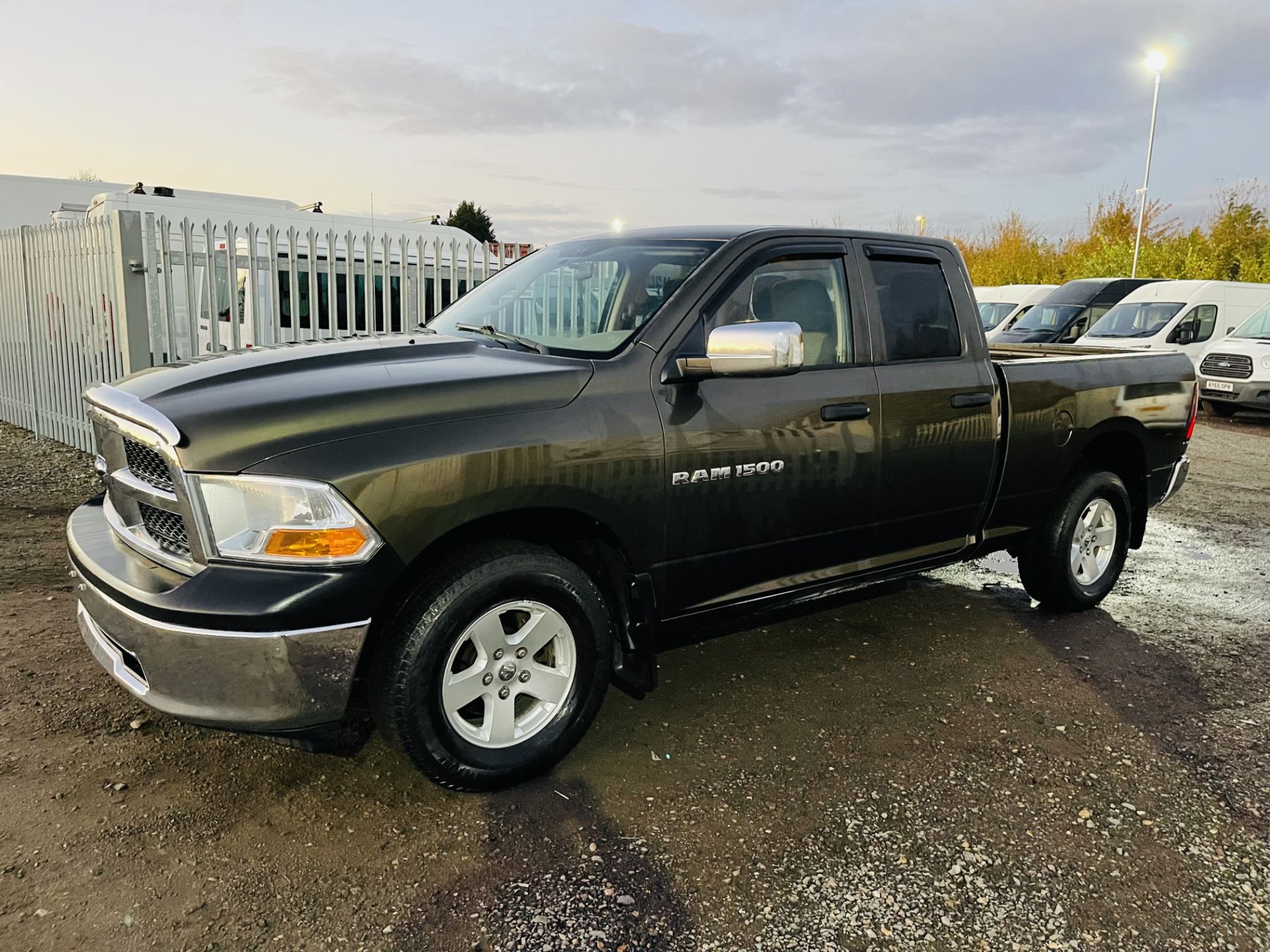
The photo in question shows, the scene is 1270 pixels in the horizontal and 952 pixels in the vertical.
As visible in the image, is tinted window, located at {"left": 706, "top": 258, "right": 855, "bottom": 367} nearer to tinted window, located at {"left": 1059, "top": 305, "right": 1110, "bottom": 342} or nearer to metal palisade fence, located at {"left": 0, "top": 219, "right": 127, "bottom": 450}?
metal palisade fence, located at {"left": 0, "top": 219, "right": 127, "bottom": 450}

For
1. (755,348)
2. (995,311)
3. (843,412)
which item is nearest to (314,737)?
(755,348)

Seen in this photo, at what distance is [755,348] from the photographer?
309cm

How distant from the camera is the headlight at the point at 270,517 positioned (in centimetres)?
262

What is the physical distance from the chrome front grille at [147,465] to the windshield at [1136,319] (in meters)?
17.9

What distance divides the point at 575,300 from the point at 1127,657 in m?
3.23

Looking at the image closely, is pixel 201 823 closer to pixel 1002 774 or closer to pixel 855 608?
pixel 1002 774

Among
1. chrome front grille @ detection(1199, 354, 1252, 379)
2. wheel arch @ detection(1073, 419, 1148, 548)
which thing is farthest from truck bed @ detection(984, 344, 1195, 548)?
chrome front grille @ detection(1199, 354, 1252, 379)

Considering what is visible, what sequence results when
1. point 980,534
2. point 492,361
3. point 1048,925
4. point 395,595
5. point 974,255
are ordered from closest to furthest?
point 1048,925 → point 395,595 → point 492,361 → point 980,534 → point 974,255

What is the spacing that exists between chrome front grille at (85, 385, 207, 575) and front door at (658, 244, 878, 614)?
1548 mm

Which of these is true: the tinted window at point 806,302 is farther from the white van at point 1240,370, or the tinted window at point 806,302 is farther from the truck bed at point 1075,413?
the white van at point 1240,370

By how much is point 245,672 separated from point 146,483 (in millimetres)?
769

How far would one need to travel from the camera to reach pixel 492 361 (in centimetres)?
328

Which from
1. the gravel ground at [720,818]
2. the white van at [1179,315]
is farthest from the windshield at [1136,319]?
the gravel ground at [720,818]

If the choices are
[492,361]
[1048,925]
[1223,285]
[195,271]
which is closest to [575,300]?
[492,361]
